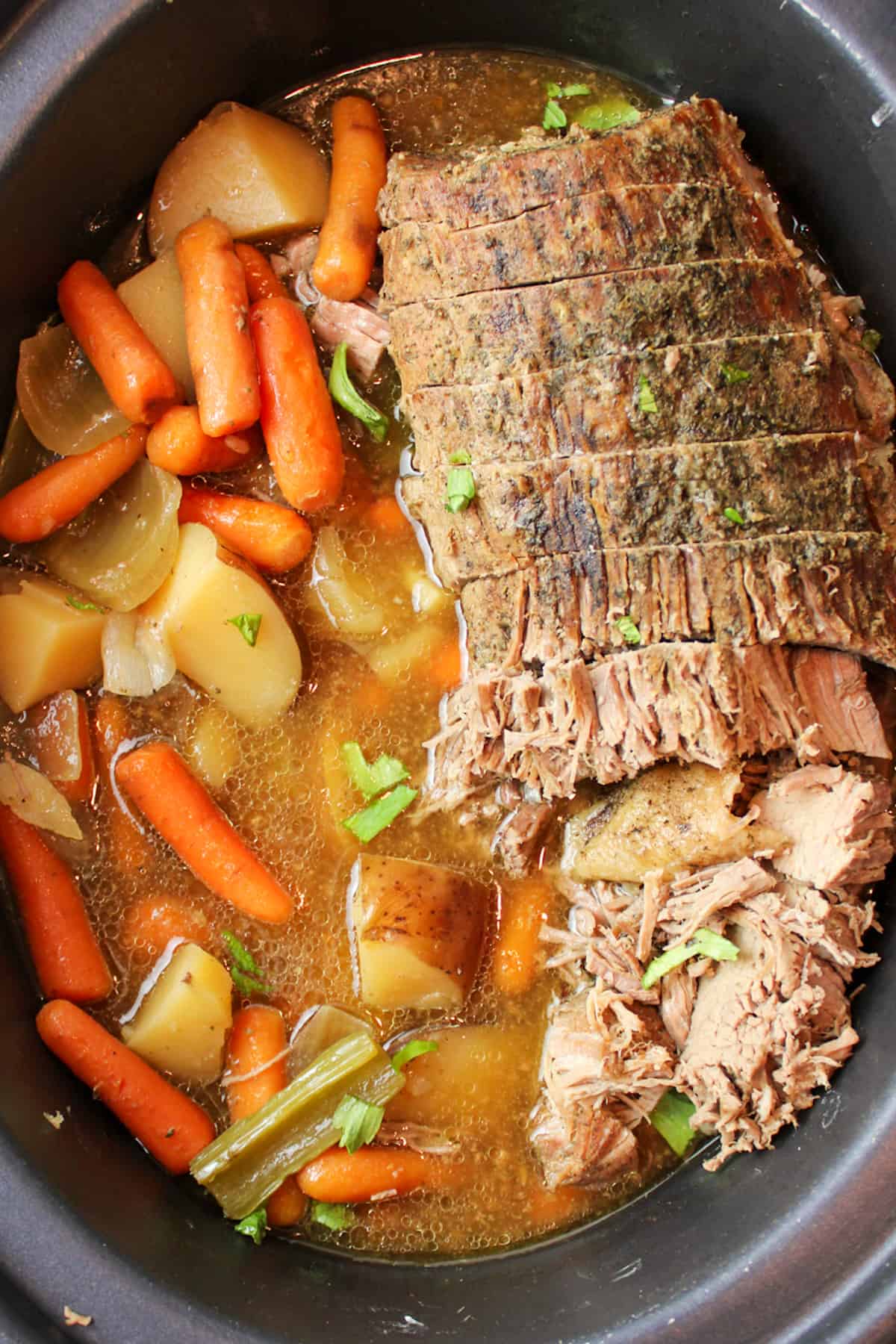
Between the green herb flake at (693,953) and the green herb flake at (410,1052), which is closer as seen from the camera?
the green herb flake at (693,953)

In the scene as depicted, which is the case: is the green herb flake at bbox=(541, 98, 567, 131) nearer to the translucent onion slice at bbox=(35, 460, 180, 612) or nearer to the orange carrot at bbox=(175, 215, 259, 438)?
the orange carrot at bbox=(175, 215, 259, 438)

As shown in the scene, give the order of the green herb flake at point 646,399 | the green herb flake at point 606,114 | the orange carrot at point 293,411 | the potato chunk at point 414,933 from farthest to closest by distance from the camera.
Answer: the green herb flake at point 606,114 < the orange carrot at point 293,411 < the potato chunk at point 414,933 < the green herb flake at point 646,399

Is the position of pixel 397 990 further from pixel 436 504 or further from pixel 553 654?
pixel 436 504

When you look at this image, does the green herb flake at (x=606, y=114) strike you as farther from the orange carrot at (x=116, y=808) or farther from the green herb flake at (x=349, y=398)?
the orange carrot at (x=116, y=808)

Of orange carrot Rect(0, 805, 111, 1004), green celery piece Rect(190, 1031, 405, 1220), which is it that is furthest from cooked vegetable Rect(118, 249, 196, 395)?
green celery piece Rect(190, 1031, 405, 1220)

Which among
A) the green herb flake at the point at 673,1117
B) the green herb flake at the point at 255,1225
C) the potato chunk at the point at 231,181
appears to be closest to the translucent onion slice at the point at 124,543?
the potato chunk at the point at 231,181

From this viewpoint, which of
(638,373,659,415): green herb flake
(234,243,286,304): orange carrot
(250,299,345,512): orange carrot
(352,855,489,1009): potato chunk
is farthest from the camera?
(234,243,286,304): orange carrot

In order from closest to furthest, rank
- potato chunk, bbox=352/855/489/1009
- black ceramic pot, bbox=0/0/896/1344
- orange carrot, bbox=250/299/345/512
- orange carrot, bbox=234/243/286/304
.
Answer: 1. black ceramic pot, bbox=0/0/896/1344
2. potato chunk, bbox=352/855/489/1009
3. orange carrot, bbox=250/299/345/512
4. orange carrot, bbox=234/243/286/304
